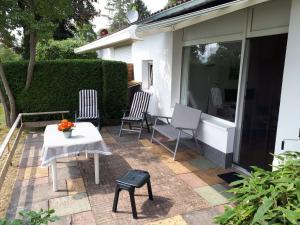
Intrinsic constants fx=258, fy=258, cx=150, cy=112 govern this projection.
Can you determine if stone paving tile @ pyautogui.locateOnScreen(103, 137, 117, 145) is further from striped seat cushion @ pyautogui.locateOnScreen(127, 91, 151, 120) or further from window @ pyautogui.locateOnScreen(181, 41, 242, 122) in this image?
window @ pyautogui.locateOnScreen(181, 41, 242, 122)

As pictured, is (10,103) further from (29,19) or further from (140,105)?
(140,105)

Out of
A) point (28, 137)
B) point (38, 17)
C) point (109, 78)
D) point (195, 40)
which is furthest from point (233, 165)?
point (38, 17)

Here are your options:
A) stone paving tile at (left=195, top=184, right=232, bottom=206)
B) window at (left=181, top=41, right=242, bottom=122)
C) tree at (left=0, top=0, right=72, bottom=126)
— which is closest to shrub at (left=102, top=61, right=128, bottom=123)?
tree at (left=0, top=0, right=72, bottom=126)

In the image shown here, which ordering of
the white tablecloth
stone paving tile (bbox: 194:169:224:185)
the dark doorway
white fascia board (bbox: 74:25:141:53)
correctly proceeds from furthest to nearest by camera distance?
white fascia board (bbox: 74:25:141:53) → stone paving tile (bbox: 194:169:224:185) → the dark doorway → the white tablecloth

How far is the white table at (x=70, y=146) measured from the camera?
14.6ft

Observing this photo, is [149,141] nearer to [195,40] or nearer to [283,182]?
[195,40]

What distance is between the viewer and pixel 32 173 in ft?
17.4

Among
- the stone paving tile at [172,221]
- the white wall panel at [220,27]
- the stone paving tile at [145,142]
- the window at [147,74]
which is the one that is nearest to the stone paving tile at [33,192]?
the stone paving tile at [172,221]

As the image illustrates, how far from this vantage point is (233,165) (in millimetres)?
5566

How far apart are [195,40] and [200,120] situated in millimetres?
2184

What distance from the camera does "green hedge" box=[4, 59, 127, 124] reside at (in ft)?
27.4

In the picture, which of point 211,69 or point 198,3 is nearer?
point 198,3

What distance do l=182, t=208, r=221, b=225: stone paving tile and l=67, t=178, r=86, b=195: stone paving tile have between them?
1.92m

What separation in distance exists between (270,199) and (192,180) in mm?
3010
